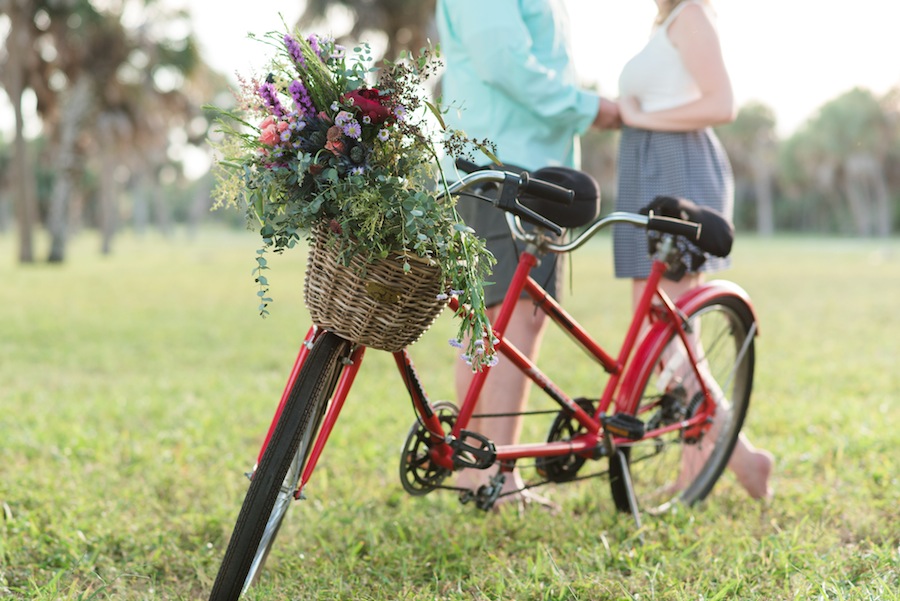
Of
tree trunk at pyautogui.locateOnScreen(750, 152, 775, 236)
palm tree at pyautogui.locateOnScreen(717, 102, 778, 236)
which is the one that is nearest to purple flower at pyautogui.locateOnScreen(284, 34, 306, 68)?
palm tree at pyautogui.locateOnScreen(717, 102, 778, 236)

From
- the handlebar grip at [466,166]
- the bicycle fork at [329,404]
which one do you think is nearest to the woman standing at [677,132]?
the handlebar grip at [466,166]

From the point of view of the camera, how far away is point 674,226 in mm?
2656

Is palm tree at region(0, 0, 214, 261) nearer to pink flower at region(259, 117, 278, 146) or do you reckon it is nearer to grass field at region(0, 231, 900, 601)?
grass field at region(0, 231, 900, 601)

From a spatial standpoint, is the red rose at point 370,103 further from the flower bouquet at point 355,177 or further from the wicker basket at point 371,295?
the wicker basket at point 371,295

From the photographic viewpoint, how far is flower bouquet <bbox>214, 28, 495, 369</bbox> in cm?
184

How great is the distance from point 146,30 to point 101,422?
21.6 m

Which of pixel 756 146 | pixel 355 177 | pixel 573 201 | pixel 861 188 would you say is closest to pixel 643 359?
pixel 573 201

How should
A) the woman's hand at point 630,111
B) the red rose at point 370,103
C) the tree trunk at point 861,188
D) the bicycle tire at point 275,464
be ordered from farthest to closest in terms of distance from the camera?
the tree trunk at point 861,188 < the woman's hand at point 630,111 < the bicycle tire at point 275,464 < the red rose at point 370,103

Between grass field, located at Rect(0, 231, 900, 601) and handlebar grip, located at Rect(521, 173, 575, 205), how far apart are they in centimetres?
106

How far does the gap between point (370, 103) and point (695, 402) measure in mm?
1868

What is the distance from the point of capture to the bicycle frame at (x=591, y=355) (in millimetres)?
2506

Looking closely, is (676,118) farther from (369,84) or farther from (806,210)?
(806,210)

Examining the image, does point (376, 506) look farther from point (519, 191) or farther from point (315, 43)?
point (315, 43)

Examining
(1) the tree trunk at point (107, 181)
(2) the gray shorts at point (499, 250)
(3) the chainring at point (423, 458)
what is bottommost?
(1) the tree trunk at point (107, 181)
